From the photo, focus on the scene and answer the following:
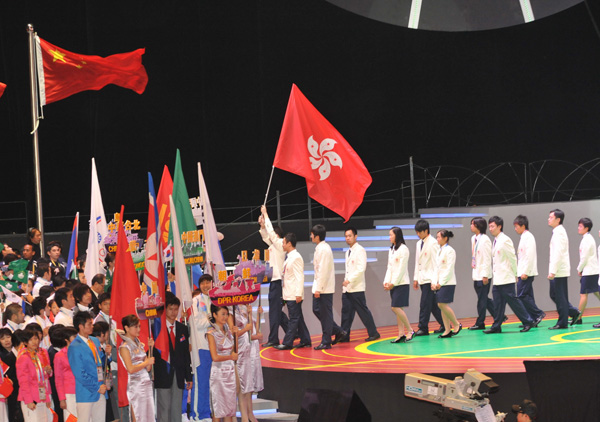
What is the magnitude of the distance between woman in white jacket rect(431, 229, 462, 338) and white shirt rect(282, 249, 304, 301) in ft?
6.64

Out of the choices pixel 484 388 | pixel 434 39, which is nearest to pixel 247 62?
pixel 434 39

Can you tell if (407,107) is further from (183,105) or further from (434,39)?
(183,105)

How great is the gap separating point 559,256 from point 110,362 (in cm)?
716

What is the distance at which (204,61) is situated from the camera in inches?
744

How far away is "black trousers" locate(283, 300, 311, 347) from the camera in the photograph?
42.4ft

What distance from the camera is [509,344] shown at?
40.6 feet

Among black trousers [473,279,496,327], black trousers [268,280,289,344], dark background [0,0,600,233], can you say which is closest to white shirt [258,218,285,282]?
black trousers [268,280,289,344]

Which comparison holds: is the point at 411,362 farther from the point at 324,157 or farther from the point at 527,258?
the point at 527,258

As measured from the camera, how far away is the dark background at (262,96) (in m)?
17.4

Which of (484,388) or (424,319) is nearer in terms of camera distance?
(484,388)

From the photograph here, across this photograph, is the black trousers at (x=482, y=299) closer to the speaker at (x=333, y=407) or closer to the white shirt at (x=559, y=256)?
the white shirt at (x=559, y=256)

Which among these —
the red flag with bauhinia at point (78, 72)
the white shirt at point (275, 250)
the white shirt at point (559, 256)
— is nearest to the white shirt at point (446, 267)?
the white shirt at point (559, 256)

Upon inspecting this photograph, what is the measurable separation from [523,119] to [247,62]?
629cm

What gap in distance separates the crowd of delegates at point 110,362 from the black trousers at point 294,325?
2381mm
